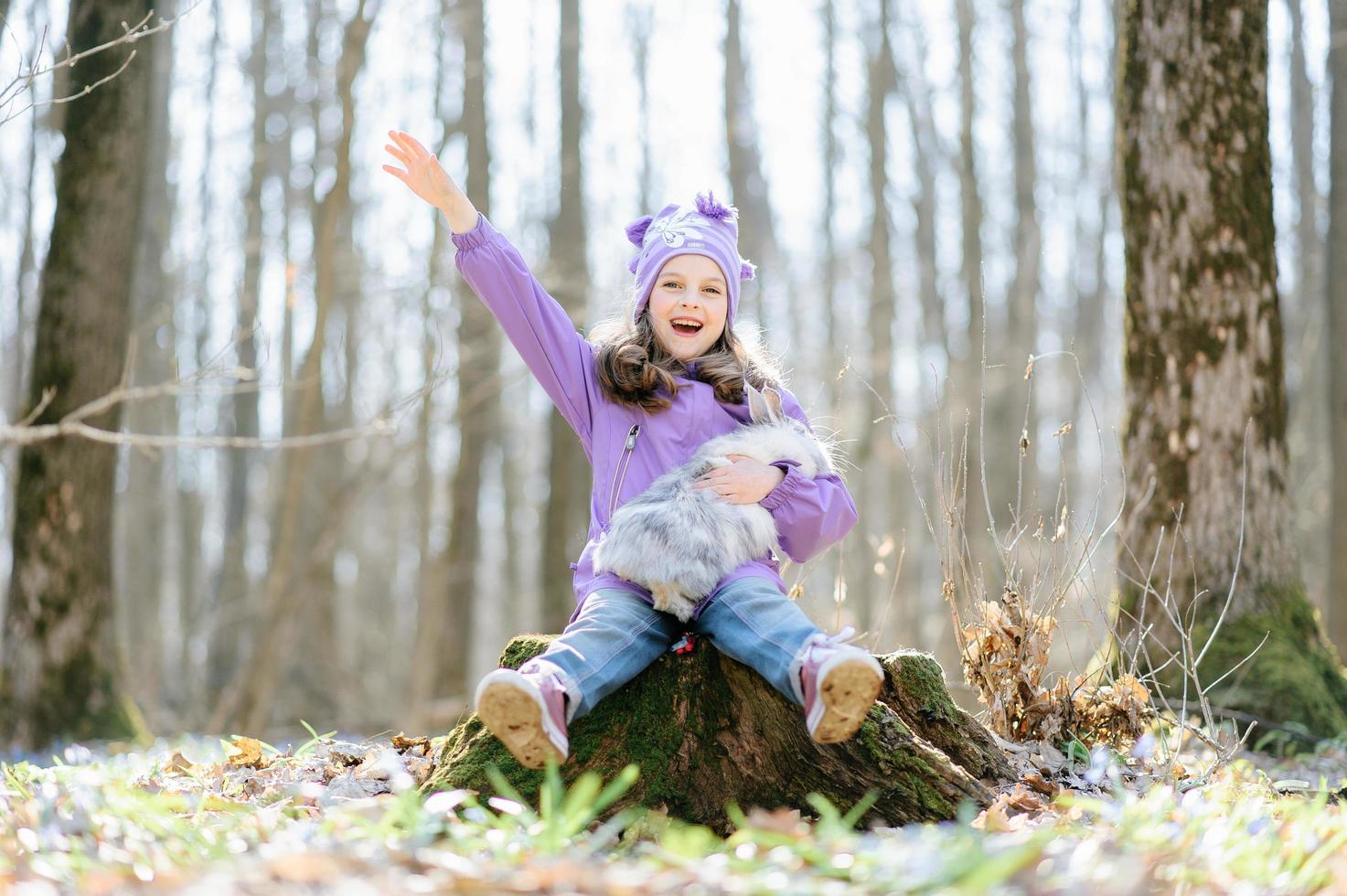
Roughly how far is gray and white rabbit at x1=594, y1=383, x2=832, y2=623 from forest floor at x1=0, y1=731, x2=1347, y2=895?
52 centimetres

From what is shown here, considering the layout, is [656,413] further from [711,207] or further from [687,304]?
[711,207]

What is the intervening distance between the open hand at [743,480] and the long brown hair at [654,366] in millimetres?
309

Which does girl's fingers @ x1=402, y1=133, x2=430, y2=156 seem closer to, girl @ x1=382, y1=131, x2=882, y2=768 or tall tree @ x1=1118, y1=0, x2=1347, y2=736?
girl @ x1=382, y1=131, x2=882, y2=768

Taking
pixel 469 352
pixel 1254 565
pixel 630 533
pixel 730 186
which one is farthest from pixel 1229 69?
pixel 730 186

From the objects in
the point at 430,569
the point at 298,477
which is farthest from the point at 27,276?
the point at 298,477

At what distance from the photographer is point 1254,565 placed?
446 cm

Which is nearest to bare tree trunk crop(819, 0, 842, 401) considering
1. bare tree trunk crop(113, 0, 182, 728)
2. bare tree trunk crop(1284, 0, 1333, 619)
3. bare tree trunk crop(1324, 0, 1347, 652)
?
bare tree trunk crop(1284, 0, 1333, 619)

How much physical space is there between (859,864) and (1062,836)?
527 mm

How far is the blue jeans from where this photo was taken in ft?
8.68

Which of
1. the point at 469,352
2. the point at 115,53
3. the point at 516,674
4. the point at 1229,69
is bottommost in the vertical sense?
the point at 516,674

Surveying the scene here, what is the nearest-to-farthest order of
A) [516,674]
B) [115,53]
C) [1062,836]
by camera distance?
[1062,836], [516,674], [115,53]

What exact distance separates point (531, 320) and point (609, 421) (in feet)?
1.18

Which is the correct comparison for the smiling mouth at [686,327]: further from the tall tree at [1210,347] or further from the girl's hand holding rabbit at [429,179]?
the tall tree at [1210,347]

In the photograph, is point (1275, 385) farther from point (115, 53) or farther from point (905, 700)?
point (115, 53)
